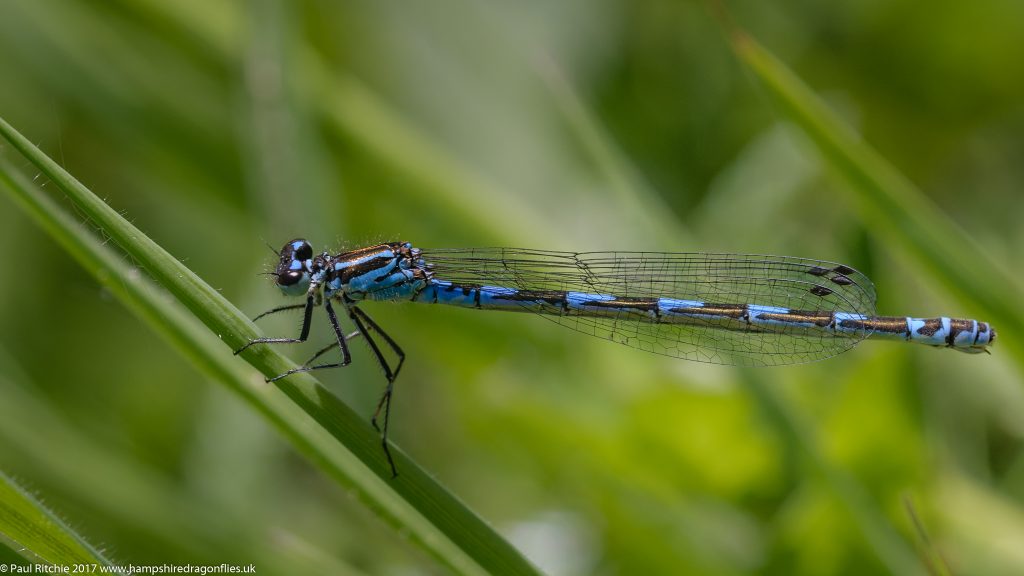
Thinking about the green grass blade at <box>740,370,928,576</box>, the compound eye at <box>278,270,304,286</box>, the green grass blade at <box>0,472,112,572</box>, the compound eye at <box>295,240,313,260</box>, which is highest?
the compound eye at <box>295,240,313,260</box>

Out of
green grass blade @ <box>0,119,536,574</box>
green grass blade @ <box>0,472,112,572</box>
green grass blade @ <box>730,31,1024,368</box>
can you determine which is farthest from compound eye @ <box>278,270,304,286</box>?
green grass blade @ <box>730,31,1024,368</box>

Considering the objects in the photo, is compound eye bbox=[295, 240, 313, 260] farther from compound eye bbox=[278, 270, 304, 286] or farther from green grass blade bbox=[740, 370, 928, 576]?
green grass blade bbox=[740, 370, 928, 576]

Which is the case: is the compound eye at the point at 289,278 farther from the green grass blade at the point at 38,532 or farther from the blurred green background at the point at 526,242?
the green grass blade at the point at 38,532

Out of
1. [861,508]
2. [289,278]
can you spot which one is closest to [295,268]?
[289,278]

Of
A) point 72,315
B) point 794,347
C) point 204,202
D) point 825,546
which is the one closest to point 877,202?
point 794,347

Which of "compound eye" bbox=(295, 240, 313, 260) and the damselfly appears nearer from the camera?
"compound eye" bbox=(295, 240, 313, 260)

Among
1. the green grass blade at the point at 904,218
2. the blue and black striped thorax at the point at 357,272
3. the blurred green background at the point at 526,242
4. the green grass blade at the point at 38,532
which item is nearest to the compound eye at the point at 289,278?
the blue and black striped thorax at the point at 357,272
